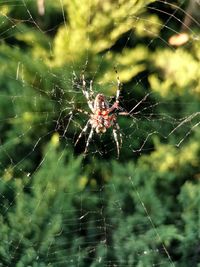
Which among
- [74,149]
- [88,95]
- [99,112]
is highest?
[88,95]

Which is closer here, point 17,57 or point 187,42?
point 17,57

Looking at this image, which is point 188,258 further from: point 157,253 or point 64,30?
point 64,30

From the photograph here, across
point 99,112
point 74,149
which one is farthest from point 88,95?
point 74,149

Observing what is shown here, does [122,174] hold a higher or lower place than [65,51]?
lower

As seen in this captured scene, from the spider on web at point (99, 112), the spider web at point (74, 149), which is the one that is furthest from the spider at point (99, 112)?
the spider web at point (74, 149)

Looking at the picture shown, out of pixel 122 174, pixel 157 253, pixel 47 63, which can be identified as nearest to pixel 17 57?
pixel 47 63

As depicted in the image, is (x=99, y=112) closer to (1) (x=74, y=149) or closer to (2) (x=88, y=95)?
(2) (x=88, y=95)

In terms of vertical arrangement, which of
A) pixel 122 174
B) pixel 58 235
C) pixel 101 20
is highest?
pixel 101 20

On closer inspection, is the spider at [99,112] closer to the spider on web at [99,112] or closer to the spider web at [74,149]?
the spider on web at [99,112]
